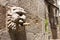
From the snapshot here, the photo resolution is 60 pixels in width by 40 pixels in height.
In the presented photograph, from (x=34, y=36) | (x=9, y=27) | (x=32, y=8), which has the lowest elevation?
(x=34, y=36)

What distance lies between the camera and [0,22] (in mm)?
1019

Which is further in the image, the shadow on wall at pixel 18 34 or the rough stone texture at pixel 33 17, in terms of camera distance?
the rough stone texture at pixel 33 17

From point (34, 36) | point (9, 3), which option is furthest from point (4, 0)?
point (34, 36)

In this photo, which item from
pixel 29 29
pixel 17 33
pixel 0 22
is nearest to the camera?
pixel 0 22

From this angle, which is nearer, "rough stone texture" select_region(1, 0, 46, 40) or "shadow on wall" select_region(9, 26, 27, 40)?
"shadow on wall" select_region(9, 26, 27, 40)

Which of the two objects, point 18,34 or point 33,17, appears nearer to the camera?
point 18,34

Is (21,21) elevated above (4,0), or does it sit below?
below

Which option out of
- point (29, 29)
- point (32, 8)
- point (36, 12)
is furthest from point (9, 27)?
point (36, 12)

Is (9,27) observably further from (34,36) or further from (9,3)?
(34,36)

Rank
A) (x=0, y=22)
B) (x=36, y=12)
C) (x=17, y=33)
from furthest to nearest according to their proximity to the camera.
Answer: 1. (x=36, y=12)
2. (x=17, y=33)
3. (x=0, y=22)

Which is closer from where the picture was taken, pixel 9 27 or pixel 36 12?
pixel 9 27

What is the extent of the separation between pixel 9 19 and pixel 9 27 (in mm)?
53

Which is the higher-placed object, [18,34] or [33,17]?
[33,17]

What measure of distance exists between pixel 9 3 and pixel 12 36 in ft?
0.74
